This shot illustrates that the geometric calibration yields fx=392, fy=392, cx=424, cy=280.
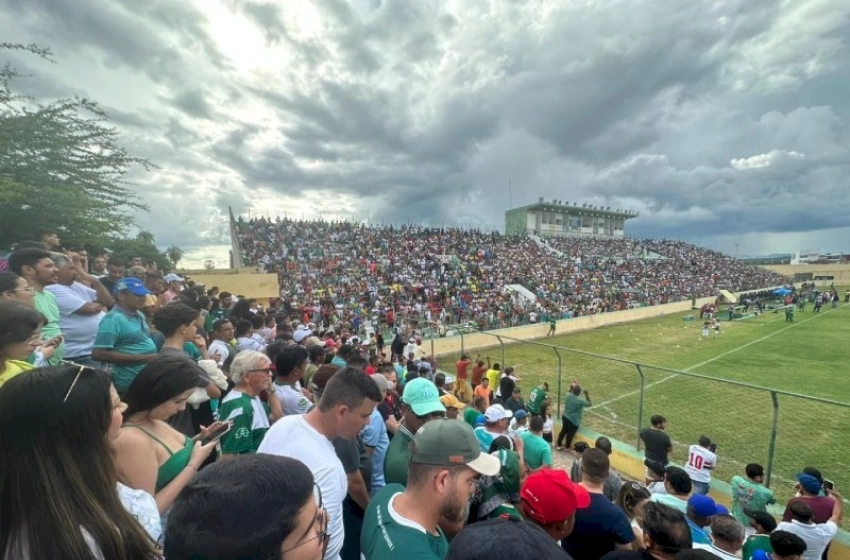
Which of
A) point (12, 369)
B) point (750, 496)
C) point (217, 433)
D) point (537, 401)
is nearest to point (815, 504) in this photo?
point (750, 496)

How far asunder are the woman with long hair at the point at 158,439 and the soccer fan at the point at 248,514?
1.18 metres

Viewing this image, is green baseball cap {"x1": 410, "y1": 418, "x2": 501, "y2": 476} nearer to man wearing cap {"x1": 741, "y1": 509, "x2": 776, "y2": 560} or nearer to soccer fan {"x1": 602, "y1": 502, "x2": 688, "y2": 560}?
soccer fan {"x1": 602, "y1": 502, "x2": 688, "y2": 560}

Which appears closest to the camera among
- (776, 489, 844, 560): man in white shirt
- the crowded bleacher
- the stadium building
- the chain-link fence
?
(776, 489, 844, 560): man in white shirt

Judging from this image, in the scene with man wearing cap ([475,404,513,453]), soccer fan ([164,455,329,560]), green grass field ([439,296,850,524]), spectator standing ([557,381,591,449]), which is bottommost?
green grass field ([439,296,850,524])

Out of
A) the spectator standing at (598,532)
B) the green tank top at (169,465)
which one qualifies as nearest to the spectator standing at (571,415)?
the spectator standing at (598,532)

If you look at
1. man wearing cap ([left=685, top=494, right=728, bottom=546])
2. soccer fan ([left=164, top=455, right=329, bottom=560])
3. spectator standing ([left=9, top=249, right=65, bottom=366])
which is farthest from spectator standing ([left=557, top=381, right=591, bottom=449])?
spectator standing ([left=9, top=249, right=65, bottom=366])

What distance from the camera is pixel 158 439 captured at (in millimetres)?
2186

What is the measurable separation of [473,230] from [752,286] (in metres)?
37.3

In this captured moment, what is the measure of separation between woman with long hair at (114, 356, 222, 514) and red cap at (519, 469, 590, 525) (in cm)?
186

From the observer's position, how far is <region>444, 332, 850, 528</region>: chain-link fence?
7441 millimetres

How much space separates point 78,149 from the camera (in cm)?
1267

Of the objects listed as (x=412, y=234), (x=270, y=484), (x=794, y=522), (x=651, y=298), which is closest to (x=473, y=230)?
(x=412, y=234)

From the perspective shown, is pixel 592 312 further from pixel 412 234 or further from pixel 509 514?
pixel 509 514

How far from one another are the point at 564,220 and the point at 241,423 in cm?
7068
